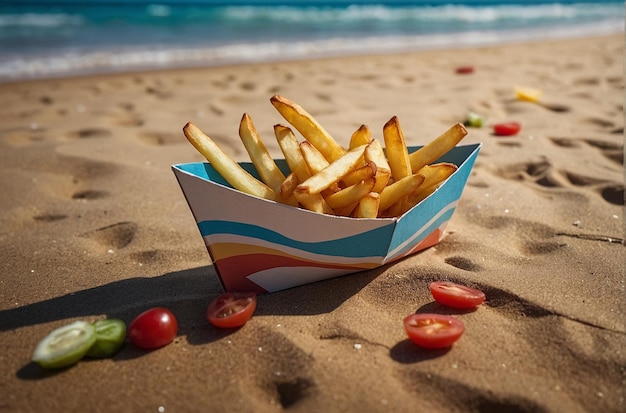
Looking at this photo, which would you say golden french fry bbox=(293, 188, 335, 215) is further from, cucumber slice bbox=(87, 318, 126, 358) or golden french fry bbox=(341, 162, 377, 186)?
cucumber slice bbox=(87, 318, 126, 358)

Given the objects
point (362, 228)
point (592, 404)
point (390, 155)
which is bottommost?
point (592, 404)

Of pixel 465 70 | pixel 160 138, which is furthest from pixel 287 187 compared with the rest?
pixel 465 70

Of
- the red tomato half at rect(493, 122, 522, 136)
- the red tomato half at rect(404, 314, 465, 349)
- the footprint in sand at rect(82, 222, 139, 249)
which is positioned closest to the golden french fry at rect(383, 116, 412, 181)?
the red tomato half at rect(404, 314, 465, 349)

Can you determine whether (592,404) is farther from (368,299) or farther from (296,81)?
(296,81)

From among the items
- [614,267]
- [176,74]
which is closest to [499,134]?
[614,267]

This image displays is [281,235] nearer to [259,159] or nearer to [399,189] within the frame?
[259,159]
